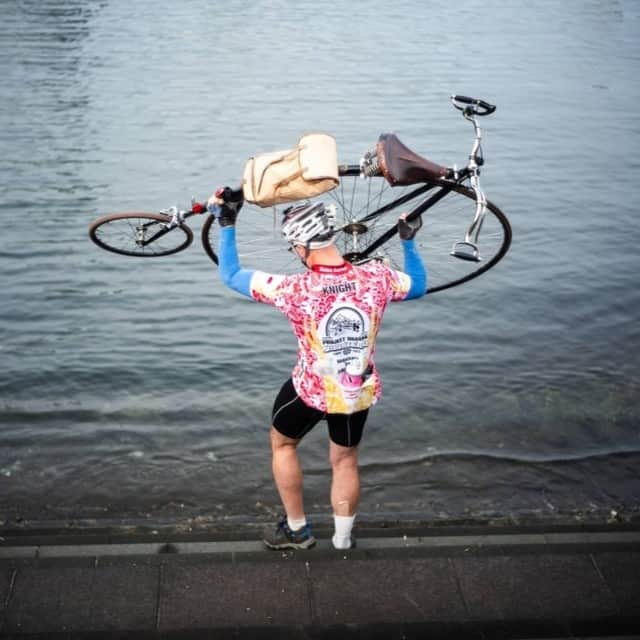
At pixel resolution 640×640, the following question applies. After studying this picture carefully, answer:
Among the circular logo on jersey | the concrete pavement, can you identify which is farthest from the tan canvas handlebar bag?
the concrete pavement

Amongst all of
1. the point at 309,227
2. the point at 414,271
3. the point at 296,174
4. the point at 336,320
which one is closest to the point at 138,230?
the point at 296,174

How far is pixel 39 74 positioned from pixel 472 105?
45.4ft

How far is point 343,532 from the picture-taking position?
460 cm

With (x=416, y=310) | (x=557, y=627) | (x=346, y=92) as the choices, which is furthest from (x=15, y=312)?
(x=346, y=92)

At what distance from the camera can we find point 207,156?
12875mm

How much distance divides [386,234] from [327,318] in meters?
1.35

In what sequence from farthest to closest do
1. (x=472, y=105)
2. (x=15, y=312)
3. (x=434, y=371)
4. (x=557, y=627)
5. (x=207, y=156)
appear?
(x=207, y=156) < (x=15, y=312) < (x=434, y=371) < (x=472, y=105) < (x=557, y=627)

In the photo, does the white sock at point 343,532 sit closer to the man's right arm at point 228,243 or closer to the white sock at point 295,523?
the white sock at point 295,523

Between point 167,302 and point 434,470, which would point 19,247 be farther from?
point 434,470

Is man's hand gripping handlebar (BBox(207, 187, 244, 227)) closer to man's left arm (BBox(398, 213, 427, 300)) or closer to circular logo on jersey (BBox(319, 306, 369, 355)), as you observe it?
circular logo on jersey (BBox(319, 306, 369, 355))

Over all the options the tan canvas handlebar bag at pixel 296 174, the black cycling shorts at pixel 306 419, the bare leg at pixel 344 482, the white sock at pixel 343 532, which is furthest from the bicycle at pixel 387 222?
the white sock at pixel 343 532

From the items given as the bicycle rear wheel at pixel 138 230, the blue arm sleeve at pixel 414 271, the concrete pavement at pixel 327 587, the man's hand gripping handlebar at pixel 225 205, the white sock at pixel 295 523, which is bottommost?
the white sock at pixel 295 523

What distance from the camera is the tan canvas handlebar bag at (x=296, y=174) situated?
4.14 metres

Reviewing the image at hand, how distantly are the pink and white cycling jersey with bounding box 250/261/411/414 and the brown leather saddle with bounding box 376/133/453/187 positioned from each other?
57cm
